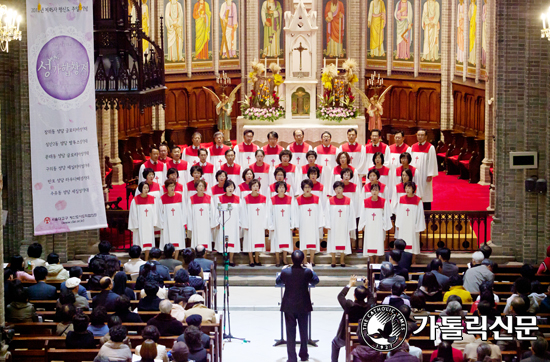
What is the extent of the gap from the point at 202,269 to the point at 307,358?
183 centimetres

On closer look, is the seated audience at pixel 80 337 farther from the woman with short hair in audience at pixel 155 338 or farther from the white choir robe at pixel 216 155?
the white choir robe at pixel 216 155

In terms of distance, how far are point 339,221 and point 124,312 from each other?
4.90 metres

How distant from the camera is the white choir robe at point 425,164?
50.7ft

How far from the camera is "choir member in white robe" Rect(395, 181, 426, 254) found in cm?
1373

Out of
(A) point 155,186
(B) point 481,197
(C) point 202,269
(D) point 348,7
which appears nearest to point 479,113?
(B) point 481,197

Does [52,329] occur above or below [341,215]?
below

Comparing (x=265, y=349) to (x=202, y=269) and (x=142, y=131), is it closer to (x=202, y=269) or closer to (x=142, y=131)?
(x=202, y=269)

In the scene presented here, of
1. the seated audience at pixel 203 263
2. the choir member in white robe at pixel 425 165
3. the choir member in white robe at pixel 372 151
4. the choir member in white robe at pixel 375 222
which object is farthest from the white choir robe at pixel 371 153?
the seated audience at pixel 203 263

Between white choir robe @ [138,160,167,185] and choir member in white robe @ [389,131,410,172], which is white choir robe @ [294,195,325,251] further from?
white choir robe @ [138,160,167,185]

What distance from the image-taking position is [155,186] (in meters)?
14.1

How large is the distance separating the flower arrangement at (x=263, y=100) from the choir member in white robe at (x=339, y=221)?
5.03m

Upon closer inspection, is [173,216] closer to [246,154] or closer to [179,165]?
[179,165]

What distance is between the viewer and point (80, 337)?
8.94 m

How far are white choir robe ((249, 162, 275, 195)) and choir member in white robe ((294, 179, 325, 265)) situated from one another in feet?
4.74
